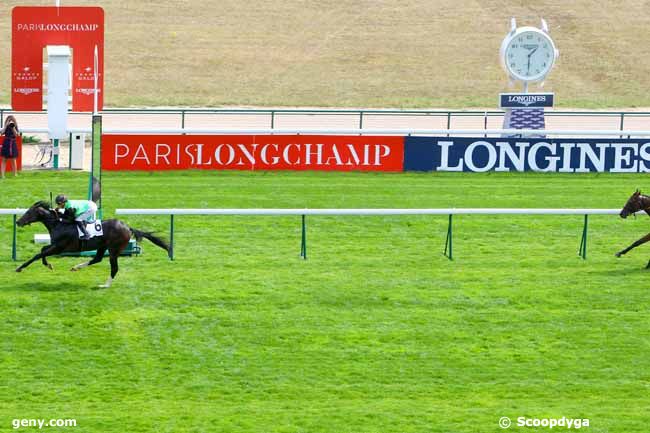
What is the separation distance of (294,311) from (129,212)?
12.3 feet

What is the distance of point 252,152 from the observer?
2659 centimetres

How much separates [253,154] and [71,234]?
978 centimetres

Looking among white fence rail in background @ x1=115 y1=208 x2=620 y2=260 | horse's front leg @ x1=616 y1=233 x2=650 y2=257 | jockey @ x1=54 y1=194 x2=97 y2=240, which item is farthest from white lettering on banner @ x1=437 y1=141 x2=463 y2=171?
jockey @ x1=54 y1=194 x2=97 y2=240

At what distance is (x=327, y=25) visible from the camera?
54.1 metres

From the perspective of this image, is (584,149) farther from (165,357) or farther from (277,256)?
(165,357)

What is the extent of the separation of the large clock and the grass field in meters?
14.7

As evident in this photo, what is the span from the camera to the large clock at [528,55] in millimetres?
30344

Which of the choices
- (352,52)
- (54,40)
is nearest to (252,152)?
(54,40)

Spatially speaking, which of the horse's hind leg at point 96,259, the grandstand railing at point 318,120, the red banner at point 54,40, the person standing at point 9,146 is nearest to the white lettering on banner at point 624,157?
the grandstand railing at point 318,120

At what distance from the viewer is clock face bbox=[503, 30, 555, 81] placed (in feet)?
99.6

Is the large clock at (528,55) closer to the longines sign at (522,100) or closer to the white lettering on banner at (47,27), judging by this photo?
the longines sign at (522,100)

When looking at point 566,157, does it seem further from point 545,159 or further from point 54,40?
point 54,40

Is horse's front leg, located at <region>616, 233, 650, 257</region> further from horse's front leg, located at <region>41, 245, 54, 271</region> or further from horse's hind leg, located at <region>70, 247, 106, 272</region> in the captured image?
horse's front leg, located at <region>41, 245, 54, 271</region>

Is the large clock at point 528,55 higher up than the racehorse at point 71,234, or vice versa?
the large clock at point 528,55
